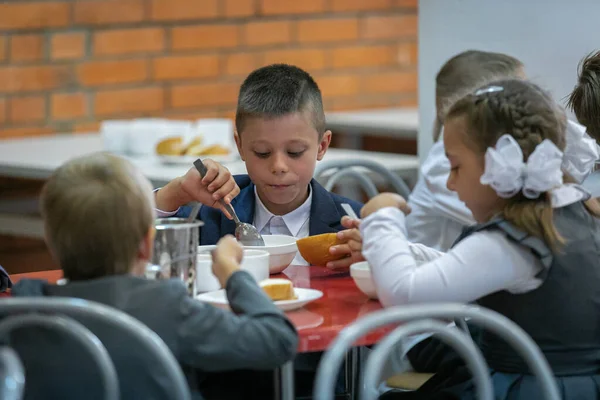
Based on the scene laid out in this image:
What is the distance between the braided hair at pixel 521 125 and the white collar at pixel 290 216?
2.17ft

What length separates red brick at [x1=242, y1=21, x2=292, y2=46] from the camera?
474 centimetres

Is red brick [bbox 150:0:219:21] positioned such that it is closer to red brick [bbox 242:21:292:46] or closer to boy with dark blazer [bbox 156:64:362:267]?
red brick [bbox 242:21:292:46]

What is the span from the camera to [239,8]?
4676mm

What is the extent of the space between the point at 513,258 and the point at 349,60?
11.7 feet

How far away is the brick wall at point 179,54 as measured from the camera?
164 inches

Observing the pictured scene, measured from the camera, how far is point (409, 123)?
4.29 meters

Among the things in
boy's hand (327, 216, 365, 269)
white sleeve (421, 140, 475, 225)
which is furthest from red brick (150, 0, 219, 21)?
boy's hand (327, 216, 365, 269)

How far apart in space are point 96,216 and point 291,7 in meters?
3.52

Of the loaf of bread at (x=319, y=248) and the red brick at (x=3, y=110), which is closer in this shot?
the loaf of bread at (x=319, y=248)

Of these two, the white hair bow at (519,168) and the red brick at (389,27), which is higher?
the red brick at (389,27)

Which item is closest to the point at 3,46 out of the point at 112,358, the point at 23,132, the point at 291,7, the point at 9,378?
the point at 23,132

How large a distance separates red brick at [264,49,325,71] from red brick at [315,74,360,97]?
7 centimetres

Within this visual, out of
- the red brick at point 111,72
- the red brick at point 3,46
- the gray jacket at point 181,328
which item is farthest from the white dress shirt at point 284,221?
the red brick at point 111,72

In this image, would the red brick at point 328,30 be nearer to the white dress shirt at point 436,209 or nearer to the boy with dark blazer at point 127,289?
the white dress shirt at point 436,209
